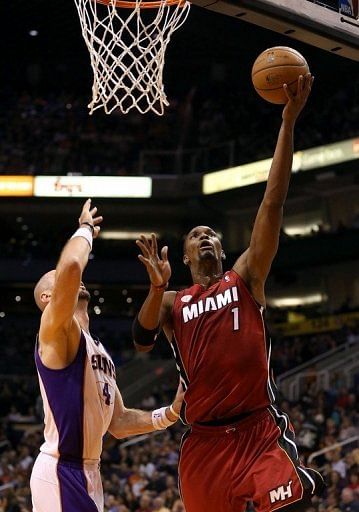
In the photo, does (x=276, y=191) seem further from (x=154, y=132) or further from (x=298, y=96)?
(x=154, y=132)

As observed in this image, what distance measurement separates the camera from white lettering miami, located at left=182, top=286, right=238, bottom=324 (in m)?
4.47

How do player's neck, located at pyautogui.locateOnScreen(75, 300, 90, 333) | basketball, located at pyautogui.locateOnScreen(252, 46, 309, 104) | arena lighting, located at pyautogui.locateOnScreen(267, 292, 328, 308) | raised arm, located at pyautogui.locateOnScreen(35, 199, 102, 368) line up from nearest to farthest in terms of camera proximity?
1. raised arm, located at pyautogui.locateOnScreen(35, 199, 102, 368)
2. basketball, located at pyautogui.locateOnScreen(252, 46, 309, 104)
3. player's neck, located at pyautogui.locateOnScreen(75, 300, 90, 333)
4. arena lighting, located at pyautogui.locateOnScreen(267, 292, 328, 308)

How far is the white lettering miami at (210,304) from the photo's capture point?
14.7ft

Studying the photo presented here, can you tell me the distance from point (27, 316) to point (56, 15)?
9691 millimetres

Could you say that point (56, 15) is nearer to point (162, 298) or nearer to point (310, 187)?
point (310, 187)

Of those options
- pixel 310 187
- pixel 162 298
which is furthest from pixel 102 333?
pixel 162 298

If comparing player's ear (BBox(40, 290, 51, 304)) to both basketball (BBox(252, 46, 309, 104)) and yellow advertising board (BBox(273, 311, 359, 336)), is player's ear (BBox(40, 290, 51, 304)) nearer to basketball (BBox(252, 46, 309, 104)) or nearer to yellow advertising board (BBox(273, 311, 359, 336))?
basketball (BBox(252, 46, 309, 104))

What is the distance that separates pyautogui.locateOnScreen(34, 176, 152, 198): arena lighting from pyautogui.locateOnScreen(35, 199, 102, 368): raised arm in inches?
730

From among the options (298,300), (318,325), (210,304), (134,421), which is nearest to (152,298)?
(210,304)

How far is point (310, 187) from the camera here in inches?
941

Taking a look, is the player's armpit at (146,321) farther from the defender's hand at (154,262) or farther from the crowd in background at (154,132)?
the crowd in background at (154,132)

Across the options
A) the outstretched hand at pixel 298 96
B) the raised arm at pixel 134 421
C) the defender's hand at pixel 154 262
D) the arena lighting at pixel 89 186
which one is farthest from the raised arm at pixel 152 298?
the arena lighting at pixel 89 186

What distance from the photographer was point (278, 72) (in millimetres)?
4484

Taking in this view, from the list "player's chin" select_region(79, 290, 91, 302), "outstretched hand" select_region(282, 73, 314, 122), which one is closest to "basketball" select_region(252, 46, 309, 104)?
"outstretched hand" select_region(282, 73, 314, 122)
